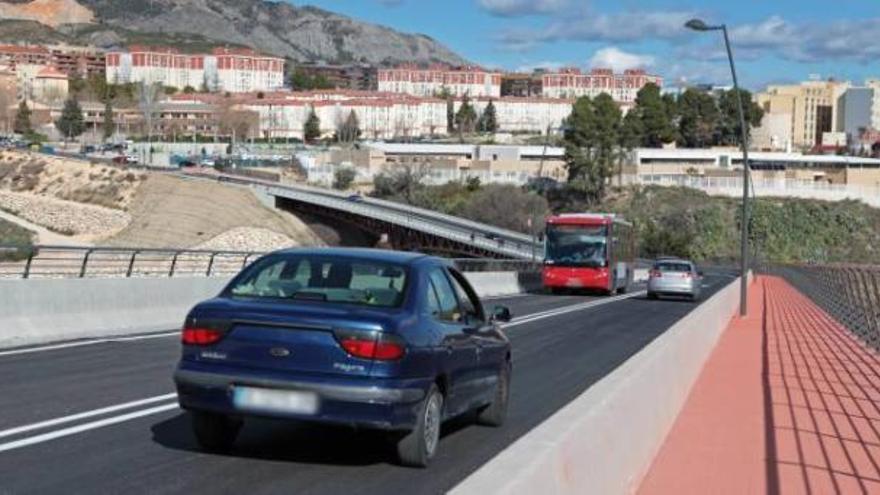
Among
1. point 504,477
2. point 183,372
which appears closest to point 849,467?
point 183,372

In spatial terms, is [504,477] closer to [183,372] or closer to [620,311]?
[183,372]

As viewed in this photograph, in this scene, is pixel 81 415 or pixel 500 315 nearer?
pixel 81 415

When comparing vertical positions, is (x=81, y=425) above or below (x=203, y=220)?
below

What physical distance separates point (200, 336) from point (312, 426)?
2237 mm

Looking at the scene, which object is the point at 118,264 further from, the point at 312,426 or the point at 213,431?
the point at 213,431

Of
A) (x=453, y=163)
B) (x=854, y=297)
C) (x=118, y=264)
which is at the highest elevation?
(x=453, y=163)

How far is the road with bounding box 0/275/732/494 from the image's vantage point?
847 cm

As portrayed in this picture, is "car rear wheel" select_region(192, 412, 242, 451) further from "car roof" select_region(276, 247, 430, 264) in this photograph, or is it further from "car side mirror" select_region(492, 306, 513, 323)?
"car side mirror" select_region(492, 306, 513, 323)

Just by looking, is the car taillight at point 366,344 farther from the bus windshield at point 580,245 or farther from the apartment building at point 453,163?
the apartment building at point 453,163

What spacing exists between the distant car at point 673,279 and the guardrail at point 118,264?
802cm

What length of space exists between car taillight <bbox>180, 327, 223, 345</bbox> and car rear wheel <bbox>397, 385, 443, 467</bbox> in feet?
5.30

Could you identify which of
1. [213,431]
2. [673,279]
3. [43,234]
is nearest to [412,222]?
[43,234]

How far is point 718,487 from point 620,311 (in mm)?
27296

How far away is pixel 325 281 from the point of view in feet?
32.1
